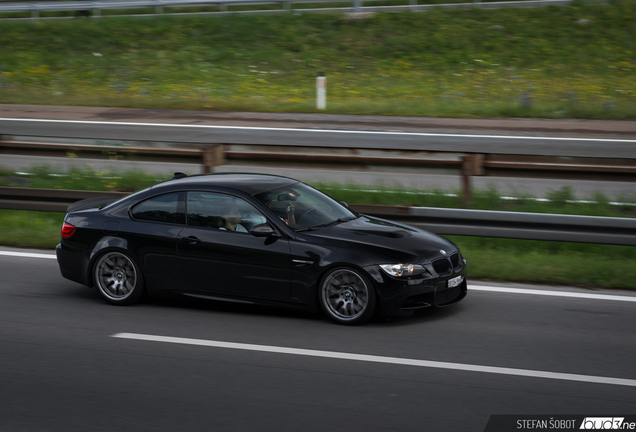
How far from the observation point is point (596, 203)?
36.4 feet

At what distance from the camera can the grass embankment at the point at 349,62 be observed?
2198cm

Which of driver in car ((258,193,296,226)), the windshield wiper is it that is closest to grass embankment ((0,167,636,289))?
the windshield wiper

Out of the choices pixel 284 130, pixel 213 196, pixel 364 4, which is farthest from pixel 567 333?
pixel 364 4

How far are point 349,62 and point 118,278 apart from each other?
18.4m

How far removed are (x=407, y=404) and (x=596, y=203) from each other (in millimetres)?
6752

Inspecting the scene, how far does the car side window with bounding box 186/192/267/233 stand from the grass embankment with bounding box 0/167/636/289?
290 cm

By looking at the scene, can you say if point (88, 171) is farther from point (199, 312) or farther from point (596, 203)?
point (596, 203)

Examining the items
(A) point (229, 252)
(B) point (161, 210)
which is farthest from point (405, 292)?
(B) point (161, 210)

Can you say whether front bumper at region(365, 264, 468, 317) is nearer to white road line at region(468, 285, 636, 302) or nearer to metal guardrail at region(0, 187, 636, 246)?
white road line at region(468, 285, 636, 302)

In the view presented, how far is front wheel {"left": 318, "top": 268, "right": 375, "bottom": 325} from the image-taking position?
7043 millimetres

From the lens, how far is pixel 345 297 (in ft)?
23.4

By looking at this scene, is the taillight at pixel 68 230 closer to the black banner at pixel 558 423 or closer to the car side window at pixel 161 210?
the car side window at pixel 161 210

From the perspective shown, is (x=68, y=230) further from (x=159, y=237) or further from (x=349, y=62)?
(x=349, y=62)

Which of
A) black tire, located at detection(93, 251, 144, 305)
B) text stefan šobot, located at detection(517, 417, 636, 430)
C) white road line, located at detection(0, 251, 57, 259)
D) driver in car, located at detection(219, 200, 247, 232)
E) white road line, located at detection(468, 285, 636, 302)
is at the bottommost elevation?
white road line, located at detection(468, 285, 636, 302)
